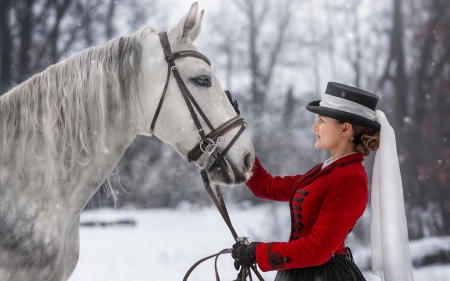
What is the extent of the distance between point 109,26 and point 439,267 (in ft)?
20.4

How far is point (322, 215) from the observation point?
1.33 metres

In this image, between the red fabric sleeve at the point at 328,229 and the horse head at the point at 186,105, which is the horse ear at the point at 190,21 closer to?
the horse head at the point at 186,105

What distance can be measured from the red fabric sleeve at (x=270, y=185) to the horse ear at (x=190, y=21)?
0.82m

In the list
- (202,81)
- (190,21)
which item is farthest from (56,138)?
(190,21)

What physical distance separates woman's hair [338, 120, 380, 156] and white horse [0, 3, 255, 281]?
1.64ft

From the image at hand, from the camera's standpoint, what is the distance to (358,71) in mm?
6016

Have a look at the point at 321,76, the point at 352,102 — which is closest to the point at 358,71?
the point at 321,76

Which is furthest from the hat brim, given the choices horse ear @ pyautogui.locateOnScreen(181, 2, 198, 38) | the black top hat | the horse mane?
the horse mane

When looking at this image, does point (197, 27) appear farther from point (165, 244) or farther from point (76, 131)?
point (165, 244)

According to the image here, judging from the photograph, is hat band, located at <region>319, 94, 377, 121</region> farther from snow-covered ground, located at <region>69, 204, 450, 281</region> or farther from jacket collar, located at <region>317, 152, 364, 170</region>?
snow-covered ground, located at <region>69, 204, 450, 281</region>

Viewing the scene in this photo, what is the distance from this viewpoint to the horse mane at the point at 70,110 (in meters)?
1.55

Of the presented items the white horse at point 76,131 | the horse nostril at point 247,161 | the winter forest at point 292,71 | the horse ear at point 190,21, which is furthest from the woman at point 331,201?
the winter forest at point 292,71

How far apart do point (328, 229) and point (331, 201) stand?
113mm

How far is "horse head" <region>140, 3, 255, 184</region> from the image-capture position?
1706 millimetres
